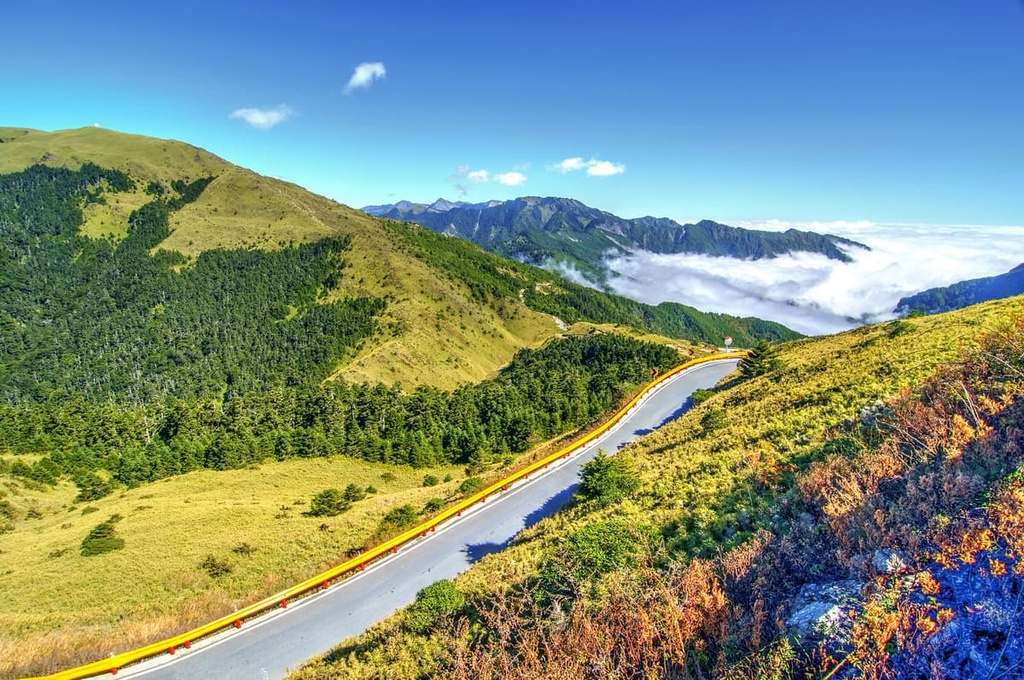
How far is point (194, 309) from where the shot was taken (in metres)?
185

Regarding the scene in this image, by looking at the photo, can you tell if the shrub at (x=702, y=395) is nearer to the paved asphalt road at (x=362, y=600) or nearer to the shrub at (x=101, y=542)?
the paved asphalt road at (x=362, y=600)

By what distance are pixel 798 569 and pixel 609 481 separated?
14761mm

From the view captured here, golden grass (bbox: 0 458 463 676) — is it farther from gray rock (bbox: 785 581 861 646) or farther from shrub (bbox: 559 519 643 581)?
gray rock (bbox: 785 581 861 646)

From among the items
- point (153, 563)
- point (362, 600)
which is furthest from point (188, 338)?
point (362, 600)

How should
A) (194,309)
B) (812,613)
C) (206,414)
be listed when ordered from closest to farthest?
(812,613), (206,414), (194,309)

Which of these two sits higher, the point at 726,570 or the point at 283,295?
the point at 283,295

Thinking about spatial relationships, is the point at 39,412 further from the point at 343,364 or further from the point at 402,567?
the point at 402,567

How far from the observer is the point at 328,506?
120ft

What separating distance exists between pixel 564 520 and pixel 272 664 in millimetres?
13580

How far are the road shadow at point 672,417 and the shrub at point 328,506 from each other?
2682cm

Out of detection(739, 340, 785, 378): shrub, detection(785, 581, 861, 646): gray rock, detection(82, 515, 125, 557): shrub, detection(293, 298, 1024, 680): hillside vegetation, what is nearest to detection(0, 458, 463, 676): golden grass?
detection(82, 515, 125, 557): shrub

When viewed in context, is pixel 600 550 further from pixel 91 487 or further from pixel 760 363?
pixel 91 487

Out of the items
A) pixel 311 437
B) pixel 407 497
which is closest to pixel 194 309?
pixel 311 437

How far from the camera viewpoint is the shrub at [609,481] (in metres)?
22.5
